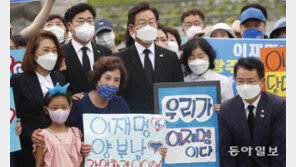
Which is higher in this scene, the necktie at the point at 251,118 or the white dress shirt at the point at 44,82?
the white dress shirt at the point at 44,82

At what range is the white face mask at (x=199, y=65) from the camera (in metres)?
7.71

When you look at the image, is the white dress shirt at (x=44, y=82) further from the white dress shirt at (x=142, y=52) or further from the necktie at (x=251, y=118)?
the necktie at (x=251, y=118)

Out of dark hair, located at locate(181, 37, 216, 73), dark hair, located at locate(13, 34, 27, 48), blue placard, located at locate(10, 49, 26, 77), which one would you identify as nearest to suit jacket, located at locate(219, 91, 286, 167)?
dark hair, located at locate(181, 37, 216, 73)

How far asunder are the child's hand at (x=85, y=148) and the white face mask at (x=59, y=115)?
0.35 metres

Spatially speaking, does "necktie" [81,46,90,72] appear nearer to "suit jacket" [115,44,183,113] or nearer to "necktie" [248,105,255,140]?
"suit jacket" [115,44,183,113]

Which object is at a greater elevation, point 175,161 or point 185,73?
point 185,73

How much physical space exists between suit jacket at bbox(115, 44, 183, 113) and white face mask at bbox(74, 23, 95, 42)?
451 mm

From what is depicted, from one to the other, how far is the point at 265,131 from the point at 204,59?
134 cm

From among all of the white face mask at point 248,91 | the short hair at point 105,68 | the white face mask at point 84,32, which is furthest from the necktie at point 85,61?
the white face mask at point 248,91

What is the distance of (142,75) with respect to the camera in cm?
759

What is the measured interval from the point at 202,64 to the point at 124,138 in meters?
1.52

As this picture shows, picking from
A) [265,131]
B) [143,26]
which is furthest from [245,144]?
[143,26]

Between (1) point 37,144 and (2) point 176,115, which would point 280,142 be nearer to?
(2) point 176,115

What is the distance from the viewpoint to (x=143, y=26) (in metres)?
7.78
